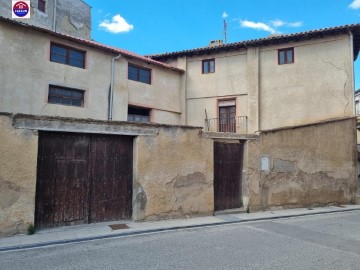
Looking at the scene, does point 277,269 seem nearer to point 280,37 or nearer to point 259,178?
point 259,178

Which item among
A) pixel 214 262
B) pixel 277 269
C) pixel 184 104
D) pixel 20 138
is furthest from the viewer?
pixel 184 104

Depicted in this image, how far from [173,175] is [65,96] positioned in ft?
30.6

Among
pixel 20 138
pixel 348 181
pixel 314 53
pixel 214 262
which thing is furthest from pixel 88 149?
pixel 314 53

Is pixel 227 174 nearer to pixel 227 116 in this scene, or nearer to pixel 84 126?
pixel 84 126

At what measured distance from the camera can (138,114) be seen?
61.1ft

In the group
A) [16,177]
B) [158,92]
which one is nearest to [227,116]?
[158,92]

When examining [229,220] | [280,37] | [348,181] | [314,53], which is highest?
[280,37]

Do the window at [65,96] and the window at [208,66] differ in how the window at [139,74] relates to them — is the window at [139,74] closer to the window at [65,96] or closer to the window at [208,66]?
the window at [65,96]

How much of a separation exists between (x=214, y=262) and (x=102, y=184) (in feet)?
13.1

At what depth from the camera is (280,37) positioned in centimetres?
1736

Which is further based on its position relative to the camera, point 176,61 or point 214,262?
point 176,61

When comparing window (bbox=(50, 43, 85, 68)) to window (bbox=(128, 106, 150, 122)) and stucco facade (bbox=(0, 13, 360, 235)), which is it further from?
window (bbox=(128, 106, 150, 122))

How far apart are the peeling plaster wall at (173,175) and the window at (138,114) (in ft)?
30.8

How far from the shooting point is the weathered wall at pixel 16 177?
656cm
